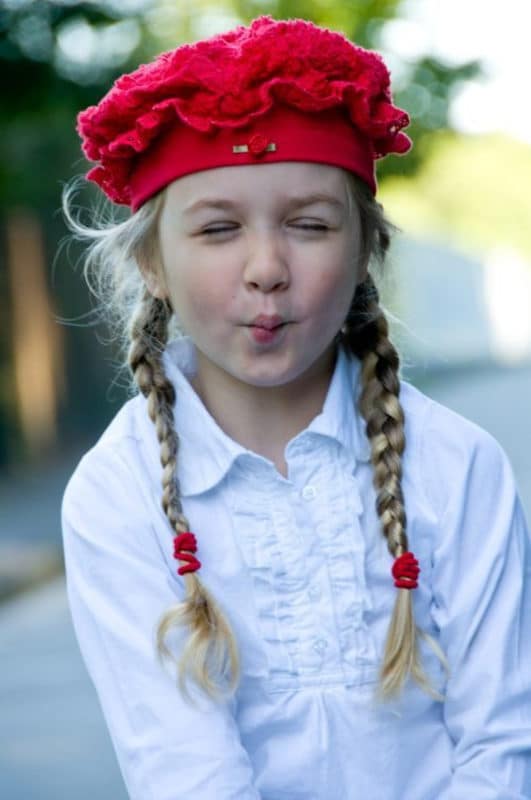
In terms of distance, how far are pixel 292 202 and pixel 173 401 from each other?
16.2 inches

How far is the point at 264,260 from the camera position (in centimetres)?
212

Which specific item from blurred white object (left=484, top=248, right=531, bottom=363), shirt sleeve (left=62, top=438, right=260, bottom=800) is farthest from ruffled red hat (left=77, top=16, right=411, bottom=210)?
blurred white object (left=484, top=248, right=531, bottom=363)

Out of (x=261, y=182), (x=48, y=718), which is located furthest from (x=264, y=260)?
(x=48, y=718)

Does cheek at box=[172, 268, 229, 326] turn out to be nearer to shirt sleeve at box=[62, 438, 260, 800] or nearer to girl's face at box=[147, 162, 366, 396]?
girl's face at box=[147, 162, 366, 396]

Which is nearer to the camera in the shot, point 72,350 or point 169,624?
point 169,624

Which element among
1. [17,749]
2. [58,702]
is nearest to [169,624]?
[17,749]

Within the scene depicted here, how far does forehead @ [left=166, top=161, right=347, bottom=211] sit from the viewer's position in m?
2.15

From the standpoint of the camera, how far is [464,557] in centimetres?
225

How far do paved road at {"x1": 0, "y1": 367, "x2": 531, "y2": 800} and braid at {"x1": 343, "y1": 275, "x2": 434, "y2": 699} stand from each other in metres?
2.49

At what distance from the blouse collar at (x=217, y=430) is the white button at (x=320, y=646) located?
0.29 meters

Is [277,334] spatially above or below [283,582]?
above

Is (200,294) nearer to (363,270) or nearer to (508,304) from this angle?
(363,270)

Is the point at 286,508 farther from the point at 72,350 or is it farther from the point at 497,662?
the point at 72,350

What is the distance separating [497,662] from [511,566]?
0.15 metres
